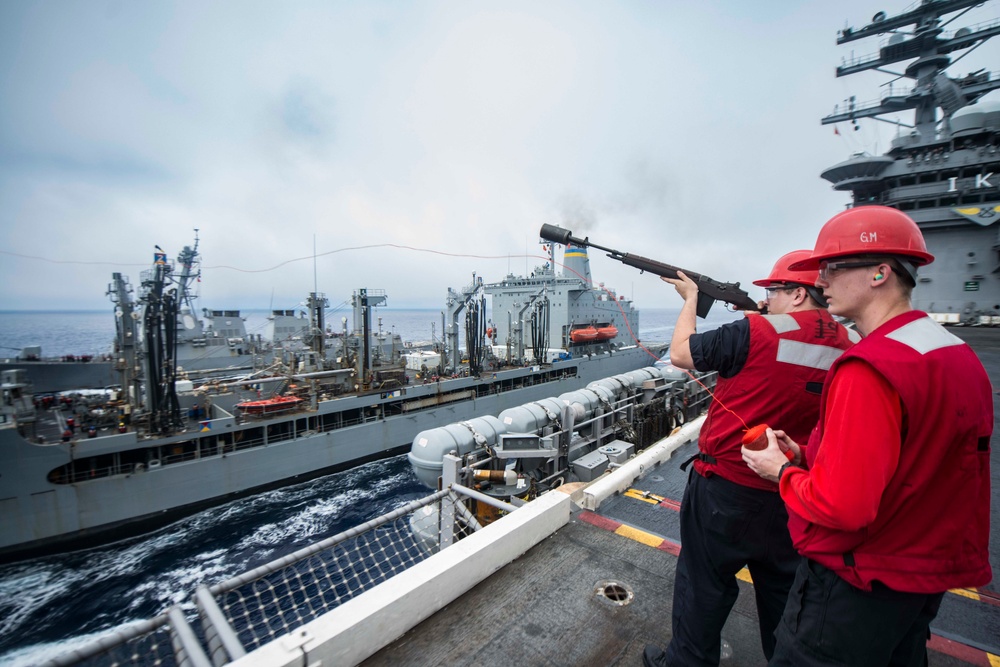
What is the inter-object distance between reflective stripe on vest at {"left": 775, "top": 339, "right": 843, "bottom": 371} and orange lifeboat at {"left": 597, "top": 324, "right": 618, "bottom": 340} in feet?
86.2

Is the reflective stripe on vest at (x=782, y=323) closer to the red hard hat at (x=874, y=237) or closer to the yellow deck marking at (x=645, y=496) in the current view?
the red hard hat at (x=874, y=237)

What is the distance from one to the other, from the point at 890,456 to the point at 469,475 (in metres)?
4.80

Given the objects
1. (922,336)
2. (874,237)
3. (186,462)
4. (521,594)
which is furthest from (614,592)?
(186,462)

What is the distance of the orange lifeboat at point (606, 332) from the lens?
28.1 m

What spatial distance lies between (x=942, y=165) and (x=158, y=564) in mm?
31949

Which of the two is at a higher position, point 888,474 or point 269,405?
point 888,474

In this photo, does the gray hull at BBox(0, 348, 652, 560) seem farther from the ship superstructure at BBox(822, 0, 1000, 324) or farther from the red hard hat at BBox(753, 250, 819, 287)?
the ship superstructure at BBox(822, 0, 1000, 324)

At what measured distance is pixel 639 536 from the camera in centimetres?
350

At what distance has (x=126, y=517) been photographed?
11.4 m

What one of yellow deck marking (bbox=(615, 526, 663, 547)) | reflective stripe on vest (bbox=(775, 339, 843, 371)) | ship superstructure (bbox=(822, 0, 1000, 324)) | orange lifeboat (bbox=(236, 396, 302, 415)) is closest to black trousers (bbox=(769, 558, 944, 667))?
reflective stripe on vest (bbox=(775, 339, 843, 371))

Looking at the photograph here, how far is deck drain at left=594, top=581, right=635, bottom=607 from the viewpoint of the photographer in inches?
108

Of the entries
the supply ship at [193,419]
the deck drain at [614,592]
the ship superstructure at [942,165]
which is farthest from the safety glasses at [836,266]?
the ship superstructure at [942,165]

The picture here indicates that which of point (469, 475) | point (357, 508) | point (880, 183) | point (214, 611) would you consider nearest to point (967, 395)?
point (214, 611)

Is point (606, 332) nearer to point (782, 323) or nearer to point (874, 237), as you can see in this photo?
point (782, 323)
